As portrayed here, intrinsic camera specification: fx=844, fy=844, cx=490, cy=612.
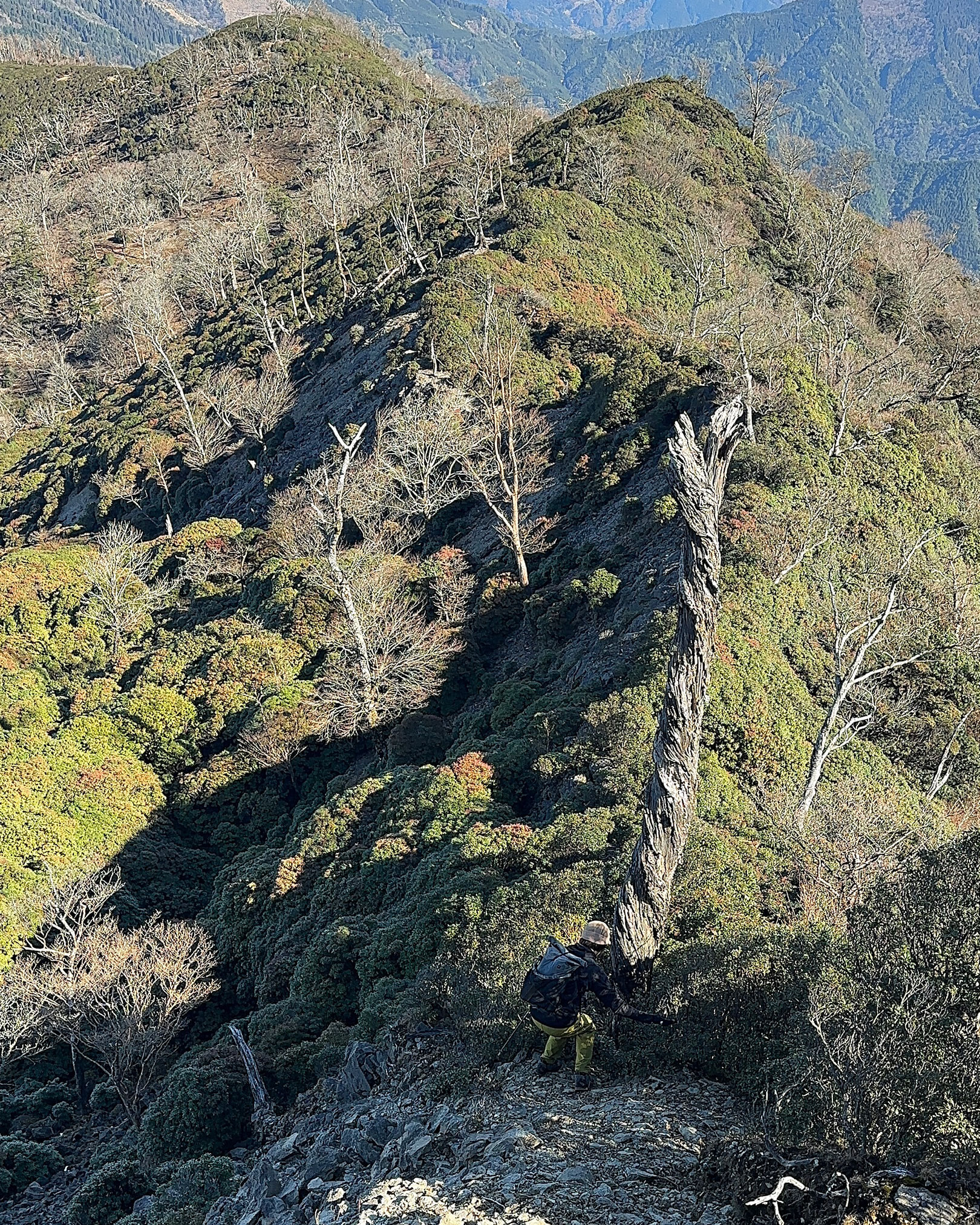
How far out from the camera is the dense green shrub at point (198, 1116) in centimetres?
1307

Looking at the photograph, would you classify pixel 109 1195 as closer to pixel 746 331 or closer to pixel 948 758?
pixel 948 758

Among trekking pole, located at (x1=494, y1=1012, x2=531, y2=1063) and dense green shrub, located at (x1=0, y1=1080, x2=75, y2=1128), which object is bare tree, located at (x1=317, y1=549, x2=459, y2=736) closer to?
dense green shrub, located at (x1=0, y1=1080, x2=75, y2=1128)

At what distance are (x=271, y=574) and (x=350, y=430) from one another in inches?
460

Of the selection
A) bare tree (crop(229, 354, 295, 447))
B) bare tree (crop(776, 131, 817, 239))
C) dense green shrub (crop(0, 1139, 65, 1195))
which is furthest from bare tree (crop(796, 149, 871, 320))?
dense green shrub (crop(0, 1139, 65, 1195))

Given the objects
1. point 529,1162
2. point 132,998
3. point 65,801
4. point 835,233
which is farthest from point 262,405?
point 529,1162

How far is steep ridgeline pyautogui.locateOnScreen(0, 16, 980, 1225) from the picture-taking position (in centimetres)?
794

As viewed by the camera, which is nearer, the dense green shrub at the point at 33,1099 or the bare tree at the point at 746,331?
the dense green shrub at the point at 33,1099

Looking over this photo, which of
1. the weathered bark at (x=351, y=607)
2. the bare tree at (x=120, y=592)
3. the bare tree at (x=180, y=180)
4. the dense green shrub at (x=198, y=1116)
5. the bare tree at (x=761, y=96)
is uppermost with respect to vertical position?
the bare tree at (x=180, y=180)

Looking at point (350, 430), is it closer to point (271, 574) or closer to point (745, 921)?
point (271, 574)

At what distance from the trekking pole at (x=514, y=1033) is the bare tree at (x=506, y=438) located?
60.1ft

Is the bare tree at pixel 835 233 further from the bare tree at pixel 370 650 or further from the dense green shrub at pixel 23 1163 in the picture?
the dense green shrub at pixel 23 1163

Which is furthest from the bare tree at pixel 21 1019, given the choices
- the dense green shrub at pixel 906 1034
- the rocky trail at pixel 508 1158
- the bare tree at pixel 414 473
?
the bare tree at pixel 414 473

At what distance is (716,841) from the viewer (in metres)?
12.3

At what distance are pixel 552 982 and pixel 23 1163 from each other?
44.1 feet
